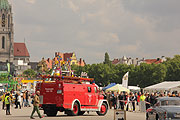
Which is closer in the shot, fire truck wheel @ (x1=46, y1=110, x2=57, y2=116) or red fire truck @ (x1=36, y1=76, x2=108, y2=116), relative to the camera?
red fire truck @ (x1=36, y1=76, x2=108, y2=116)

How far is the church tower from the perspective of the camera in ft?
641

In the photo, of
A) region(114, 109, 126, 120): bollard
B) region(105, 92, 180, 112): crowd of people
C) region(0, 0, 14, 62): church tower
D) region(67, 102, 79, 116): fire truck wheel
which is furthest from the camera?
region(0, 0, 14, 62): church tower

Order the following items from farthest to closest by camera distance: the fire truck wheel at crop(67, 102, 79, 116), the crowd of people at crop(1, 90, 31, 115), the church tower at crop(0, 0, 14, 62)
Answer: the church tower at crop(0, 0, 14, 62), the crowd of people at crop(1, 90, 31, 115), the fire truck wheel at crop(67, 102, 79, 116)

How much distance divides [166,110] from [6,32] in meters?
182

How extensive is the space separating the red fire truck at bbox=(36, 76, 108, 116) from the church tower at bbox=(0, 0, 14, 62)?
169 m

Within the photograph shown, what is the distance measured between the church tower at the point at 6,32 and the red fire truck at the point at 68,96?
554 ft

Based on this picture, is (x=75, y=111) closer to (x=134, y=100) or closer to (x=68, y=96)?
(x=68, y=96)

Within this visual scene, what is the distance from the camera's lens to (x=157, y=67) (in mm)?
103812

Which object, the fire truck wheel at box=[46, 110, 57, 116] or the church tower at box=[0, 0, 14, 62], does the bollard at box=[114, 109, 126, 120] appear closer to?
the fire truck wheel at box=[46, 110, 57, 116]

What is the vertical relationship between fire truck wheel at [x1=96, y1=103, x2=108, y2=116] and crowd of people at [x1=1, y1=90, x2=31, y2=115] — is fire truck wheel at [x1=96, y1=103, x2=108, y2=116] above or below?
below

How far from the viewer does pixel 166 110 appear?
18.1 metres

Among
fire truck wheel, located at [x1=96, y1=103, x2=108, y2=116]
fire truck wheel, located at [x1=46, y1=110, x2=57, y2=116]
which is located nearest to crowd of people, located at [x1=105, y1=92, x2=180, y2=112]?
fire truck wheel, located at [x1=96, y1=103, x2=108, y2=116]

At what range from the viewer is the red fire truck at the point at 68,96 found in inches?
1091

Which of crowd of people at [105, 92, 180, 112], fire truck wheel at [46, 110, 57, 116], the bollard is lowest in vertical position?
fire truck wheel at [46, 110, 57, 116]
